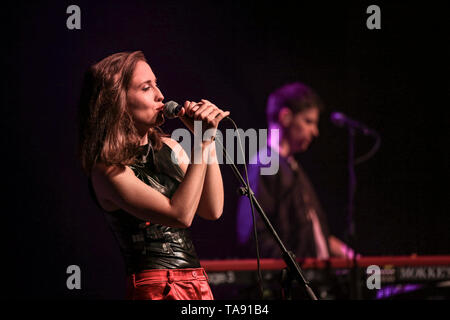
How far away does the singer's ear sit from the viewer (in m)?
4.01

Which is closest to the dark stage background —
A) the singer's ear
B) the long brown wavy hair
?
the singer's ear

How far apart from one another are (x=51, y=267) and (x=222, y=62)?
6.30ft

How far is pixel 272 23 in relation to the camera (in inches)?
157

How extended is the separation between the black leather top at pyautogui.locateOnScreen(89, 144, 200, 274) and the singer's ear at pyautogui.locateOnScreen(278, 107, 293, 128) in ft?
7.59

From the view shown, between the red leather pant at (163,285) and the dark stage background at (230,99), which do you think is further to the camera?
the dark stage background at (230,99)

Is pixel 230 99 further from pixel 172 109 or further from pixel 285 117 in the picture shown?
pixel 172 109

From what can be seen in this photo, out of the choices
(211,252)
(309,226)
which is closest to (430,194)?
(309,226)

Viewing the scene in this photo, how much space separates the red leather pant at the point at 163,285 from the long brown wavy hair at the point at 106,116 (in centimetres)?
38

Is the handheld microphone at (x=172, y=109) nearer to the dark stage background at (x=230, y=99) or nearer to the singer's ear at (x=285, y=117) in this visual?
the dark stage background at (x=230, y=99)

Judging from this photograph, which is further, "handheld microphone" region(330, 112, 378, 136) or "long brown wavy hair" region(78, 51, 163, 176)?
"handheld microphone" region(330, 112, 378, 136)

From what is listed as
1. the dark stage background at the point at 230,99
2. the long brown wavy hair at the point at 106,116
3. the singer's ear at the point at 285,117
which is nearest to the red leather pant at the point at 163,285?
the long brown wavy hair at the point at 106,116

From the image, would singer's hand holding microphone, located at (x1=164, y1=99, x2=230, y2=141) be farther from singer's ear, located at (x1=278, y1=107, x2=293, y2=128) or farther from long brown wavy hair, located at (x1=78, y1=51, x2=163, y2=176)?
singer's ear, located at (x1=278, y1=107, x2=293, y2=128)

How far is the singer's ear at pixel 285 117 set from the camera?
4.01 metres

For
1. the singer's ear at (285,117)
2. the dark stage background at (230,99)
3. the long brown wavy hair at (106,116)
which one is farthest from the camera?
the singer's ear at (285,117)
